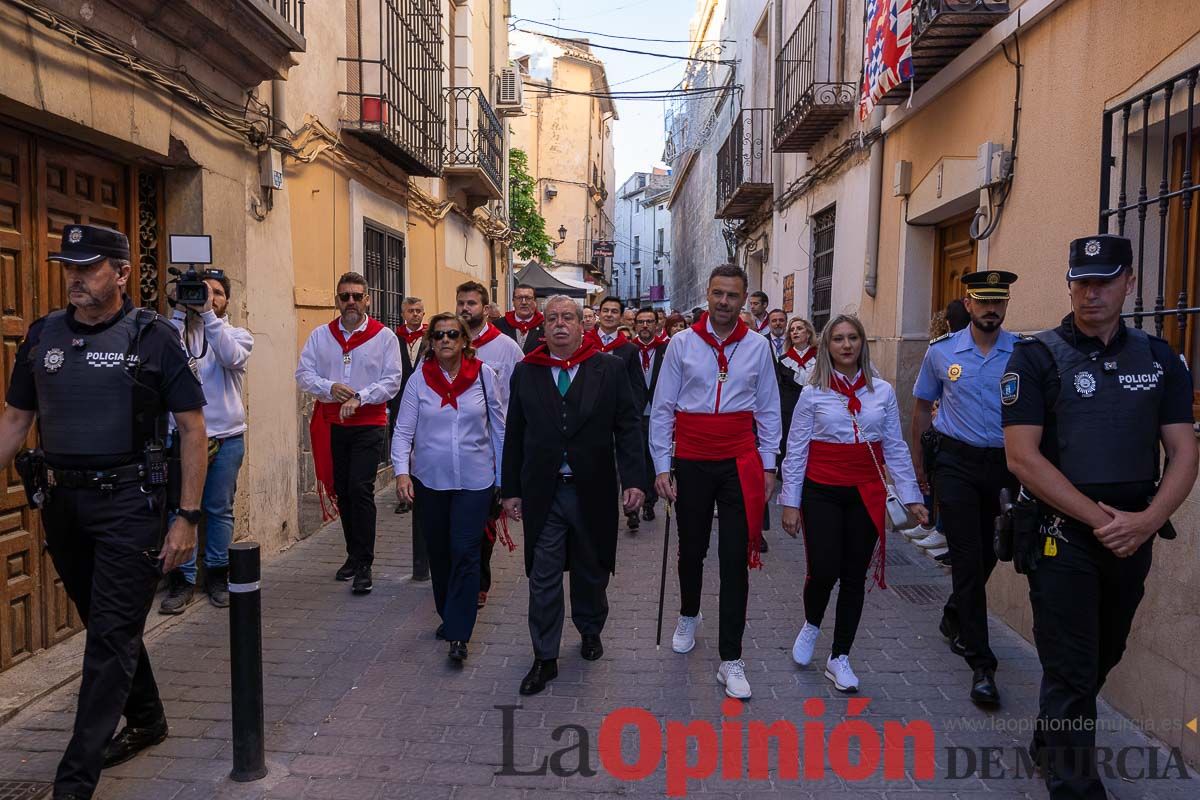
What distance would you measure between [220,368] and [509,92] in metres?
13.0

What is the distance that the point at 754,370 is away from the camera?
4836mm

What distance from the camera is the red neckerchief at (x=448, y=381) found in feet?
16.9

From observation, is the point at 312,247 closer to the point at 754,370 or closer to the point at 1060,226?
the point at 754,370

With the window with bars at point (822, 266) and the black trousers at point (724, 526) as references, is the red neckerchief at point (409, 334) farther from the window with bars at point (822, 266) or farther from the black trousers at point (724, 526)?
the window with bars at point (822, 266)

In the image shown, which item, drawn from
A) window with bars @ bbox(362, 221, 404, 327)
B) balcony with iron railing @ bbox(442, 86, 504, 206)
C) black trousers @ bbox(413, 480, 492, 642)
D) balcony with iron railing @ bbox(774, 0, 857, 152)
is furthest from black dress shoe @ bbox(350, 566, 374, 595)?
balcony with iron railing @ bbox(442, 86, 504, 206)

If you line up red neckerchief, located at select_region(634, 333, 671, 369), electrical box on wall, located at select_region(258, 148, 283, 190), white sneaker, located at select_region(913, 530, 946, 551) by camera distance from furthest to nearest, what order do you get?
red neckerchief, located at select_region(634, 333, 671, 369)
white sneaker, located at select_region(913, 530, 946, 551)
electrical box on wall, located at select_region(258, 148, 283, 190)

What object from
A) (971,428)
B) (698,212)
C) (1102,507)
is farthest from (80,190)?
(698,212)

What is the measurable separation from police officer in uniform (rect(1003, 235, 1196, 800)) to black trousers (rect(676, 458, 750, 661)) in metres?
1.59

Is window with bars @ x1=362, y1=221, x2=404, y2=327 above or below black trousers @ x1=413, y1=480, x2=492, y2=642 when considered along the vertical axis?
above

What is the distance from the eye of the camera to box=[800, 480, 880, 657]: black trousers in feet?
15.4

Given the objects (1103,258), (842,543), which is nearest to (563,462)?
(842,543)

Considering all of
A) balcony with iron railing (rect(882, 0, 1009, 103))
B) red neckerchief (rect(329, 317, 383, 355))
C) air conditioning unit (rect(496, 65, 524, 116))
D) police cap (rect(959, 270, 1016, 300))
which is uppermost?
air conditioning unit (rect(496, 65, 524, 116))

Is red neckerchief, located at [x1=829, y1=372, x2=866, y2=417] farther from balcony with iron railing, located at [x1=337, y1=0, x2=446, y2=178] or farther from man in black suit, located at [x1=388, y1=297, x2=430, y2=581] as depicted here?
balcony with iron railing, located at [x1=337, y1=0, x2=446, y2=178]

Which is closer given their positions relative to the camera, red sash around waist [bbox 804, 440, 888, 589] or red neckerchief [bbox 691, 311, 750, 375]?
red sash around waist [bbox 804, 440, 888, 589]
